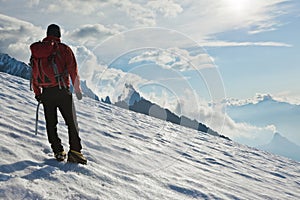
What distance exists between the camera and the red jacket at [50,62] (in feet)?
17.6

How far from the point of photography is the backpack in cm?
535

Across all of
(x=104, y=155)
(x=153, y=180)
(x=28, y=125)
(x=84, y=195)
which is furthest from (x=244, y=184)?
(x=28, y=125)

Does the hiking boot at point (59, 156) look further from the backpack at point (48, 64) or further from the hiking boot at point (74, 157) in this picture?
the backpack at point (48, 64)

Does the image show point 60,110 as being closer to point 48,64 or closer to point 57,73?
point 57,73

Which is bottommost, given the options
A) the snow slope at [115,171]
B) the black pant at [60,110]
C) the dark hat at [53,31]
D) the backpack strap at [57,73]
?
the snow slope at [115,171]

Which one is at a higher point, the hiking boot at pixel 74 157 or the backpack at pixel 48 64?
the backpack at pixel 48 64

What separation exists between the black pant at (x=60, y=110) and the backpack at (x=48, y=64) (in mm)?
172

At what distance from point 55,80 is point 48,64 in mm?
298

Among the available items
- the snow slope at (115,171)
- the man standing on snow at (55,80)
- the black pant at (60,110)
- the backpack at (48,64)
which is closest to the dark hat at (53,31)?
the man standing on snow at (55,80)

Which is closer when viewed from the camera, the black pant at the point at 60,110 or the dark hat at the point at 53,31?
the dark hat at the point at 53,31

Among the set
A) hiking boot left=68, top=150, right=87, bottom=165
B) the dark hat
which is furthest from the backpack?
hiking boot left=68, top=150, right=87, bottom=165

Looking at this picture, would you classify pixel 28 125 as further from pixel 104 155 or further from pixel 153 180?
pixel 153 180

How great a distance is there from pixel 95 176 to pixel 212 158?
22.6 feet

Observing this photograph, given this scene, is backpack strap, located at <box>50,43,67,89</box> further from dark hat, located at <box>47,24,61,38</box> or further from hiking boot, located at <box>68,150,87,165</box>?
hiking boot, located at <box>68,150,87,165</box>
